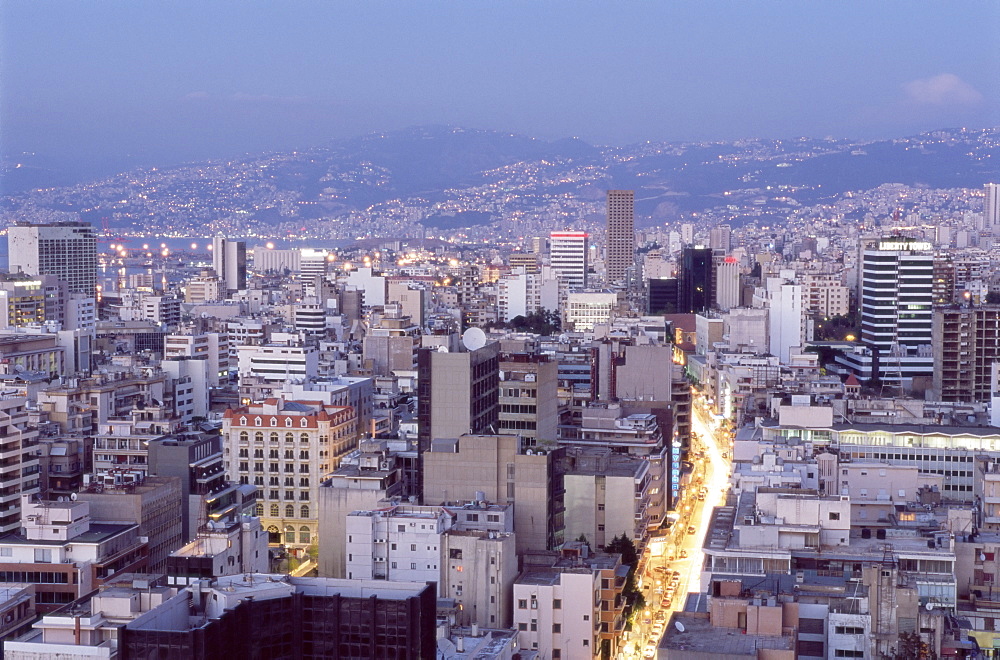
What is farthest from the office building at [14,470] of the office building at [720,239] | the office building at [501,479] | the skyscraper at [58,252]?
the office building at [720,239]

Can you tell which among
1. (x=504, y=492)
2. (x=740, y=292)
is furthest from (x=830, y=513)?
(x=740, y=292)

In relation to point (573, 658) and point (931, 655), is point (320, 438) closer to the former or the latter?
point (573, 658)

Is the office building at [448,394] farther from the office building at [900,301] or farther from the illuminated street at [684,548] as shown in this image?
the office building at [900,301]

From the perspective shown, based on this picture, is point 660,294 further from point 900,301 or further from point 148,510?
point 148,510

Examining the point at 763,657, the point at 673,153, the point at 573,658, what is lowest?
the point at 573,658

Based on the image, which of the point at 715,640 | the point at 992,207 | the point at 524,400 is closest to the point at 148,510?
the point at 524,400
